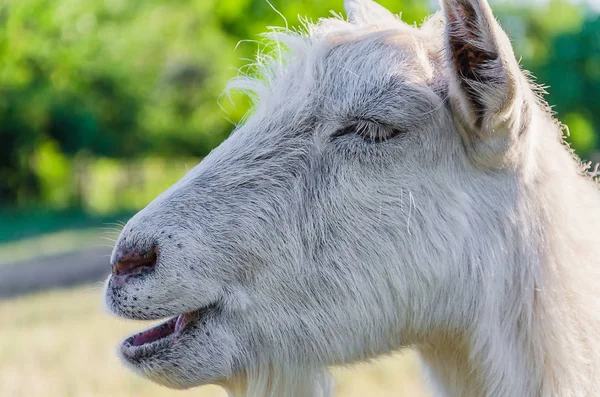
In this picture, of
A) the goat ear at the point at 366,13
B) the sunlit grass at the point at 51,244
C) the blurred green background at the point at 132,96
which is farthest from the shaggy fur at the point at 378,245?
the blurred green background at the point at 132,96

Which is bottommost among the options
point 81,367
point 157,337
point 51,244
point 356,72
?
point 51,244

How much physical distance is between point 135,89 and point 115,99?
93cm

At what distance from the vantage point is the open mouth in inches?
110

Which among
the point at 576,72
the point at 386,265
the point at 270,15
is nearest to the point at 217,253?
the point at 386,265

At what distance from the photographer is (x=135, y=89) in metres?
34.1

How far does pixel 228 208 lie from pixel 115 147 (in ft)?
103

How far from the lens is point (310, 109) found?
2992 millimetres

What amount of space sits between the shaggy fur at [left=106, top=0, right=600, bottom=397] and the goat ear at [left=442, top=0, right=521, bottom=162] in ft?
0.03

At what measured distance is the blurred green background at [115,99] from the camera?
2277cm

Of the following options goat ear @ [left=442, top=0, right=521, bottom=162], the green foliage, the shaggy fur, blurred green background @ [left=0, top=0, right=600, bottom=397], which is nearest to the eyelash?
the shaggy fur

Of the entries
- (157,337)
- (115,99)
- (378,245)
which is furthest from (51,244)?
(378,245)

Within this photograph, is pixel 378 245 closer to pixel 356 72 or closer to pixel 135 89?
pixel 356 72

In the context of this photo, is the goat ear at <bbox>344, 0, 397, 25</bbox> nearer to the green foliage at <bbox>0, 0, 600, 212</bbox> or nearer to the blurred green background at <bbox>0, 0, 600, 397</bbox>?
the blurred green background at <bbox>0, 0, 600, 397</bbox>

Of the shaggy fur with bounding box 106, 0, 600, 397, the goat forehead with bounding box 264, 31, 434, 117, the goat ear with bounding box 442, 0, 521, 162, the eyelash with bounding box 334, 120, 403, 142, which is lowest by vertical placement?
the shaggy fur with bounding box 106, 0, 600, 397
